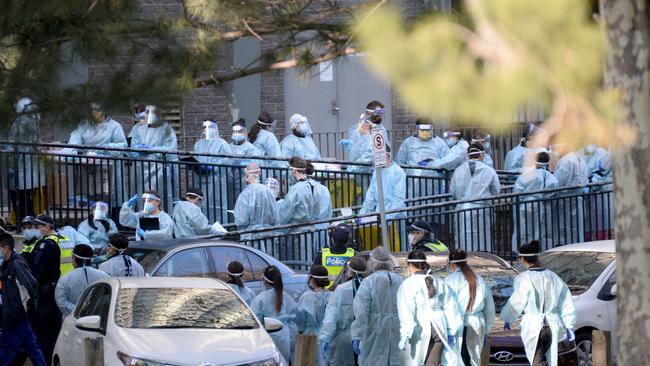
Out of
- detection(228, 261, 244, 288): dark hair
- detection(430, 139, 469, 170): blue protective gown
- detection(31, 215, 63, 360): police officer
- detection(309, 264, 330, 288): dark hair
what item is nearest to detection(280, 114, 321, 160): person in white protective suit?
detection(430, 139, 469, 170): blue protective gown

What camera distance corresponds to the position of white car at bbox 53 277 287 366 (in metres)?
12.7

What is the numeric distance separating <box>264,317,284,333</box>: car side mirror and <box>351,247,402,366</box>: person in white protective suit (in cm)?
75

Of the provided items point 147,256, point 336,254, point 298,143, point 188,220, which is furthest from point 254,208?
point 147,256

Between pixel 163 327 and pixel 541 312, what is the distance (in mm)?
3796

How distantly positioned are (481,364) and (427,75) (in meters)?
5.12

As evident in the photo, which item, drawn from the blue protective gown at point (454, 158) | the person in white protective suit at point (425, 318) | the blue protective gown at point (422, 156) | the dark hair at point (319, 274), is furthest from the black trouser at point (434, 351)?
the blue protective gown at point (454, 158)

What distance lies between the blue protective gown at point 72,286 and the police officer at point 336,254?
9.43ft

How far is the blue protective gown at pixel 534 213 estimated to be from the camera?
21.8 m

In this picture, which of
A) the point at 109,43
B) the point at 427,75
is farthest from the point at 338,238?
the point at 427,75

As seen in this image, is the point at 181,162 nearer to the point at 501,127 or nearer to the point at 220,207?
the point at 220,207

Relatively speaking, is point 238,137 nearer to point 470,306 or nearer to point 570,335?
point 470,306

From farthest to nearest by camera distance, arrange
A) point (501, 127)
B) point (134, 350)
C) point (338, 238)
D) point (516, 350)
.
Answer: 1. point (338, 238)
2. point (516, 350)
3. point (134, 350)
4. point (501, 127)

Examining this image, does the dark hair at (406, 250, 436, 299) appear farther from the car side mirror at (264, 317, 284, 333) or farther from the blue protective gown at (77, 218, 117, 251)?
the blue protective gown at (77, 218, 117, 251)

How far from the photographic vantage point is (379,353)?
1406 cm
